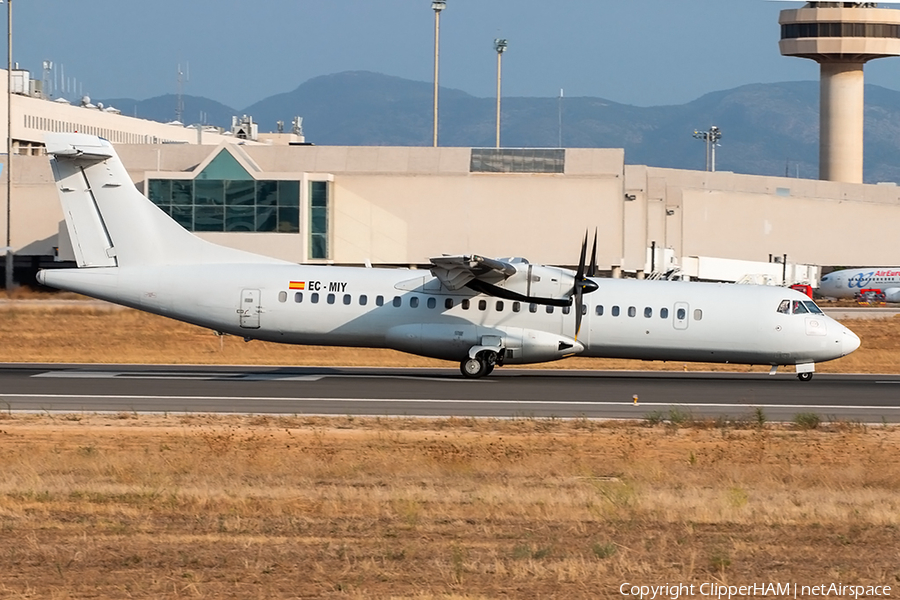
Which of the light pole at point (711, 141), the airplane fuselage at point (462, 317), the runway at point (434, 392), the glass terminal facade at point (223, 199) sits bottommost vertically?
the runway at point (434, 392)

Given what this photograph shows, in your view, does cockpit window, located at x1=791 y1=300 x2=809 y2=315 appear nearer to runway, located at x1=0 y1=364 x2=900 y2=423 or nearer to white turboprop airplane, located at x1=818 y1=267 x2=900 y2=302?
runway, located at x1=0 y1=364 x2=900 y2=423

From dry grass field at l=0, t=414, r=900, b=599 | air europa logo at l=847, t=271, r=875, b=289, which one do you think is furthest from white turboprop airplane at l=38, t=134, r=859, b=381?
air europa logo at l=847, t=271, r=875, b=289

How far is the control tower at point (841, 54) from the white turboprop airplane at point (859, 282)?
17651 mm

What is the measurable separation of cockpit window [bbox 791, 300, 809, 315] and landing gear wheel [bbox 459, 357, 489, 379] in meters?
8.57

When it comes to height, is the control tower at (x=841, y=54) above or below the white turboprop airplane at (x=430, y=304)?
above

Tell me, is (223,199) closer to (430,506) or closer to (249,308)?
(249,308)

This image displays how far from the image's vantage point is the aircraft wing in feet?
94.5

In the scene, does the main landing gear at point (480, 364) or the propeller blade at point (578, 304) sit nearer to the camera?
the propeller blade at point (578, 304)

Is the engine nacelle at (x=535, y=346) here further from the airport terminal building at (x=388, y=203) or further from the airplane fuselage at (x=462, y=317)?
the airport terminal building at (x=388, y=203)

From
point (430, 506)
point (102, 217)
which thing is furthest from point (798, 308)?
point (102, 217)

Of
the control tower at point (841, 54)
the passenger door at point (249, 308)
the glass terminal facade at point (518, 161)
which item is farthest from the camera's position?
the control tower at point (841, 54)

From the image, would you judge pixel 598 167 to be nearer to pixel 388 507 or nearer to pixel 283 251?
pixel 283 251

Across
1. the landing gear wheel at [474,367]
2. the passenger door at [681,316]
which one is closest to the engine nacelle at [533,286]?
the landing gear wheel at [474,367]

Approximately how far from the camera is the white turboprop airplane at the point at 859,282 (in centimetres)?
9412
